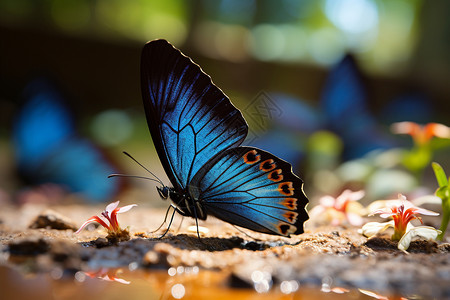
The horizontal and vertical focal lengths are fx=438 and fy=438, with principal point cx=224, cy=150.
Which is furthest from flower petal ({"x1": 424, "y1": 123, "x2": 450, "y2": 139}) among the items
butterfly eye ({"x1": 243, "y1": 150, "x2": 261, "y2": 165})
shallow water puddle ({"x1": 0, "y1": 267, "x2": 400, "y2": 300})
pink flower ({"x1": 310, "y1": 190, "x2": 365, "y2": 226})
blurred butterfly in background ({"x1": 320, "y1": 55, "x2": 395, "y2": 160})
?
blurred butterfly in background ({"x1": 320, "y1": 55, "x2": 395, "y2": 160})

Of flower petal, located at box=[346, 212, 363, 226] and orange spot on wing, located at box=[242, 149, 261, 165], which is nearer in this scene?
orange spot on wing, located at box=[242, 149, 261, 165]

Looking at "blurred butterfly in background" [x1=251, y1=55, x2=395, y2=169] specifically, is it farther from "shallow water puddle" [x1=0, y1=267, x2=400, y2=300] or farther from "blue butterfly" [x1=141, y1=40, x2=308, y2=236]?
"shallow water puddle" [x1=0, y1=267, x2=400, y2=300]

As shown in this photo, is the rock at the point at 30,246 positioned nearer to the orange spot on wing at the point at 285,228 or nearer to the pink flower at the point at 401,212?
the orange spot on wing at the point at 285,228

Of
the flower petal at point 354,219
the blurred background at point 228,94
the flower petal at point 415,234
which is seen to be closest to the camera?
the flower petal at point 415,234

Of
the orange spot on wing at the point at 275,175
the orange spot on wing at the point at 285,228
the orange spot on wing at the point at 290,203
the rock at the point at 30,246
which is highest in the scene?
the orange spot on wing at the point at 275,175

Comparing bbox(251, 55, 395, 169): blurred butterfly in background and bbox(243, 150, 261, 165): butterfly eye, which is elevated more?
bbox(251, 55, 395, 169): blurred butterfly in background

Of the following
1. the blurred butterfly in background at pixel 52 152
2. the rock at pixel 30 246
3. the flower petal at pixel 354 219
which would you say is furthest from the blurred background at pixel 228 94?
the rock at pixel 30 246

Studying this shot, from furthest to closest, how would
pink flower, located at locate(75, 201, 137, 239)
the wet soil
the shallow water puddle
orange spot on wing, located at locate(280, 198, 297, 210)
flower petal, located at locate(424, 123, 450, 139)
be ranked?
flower petal, located at locate(424, 123, 450, 139) < orange spot on wing, located at locate(280, 198, 297, 210) < pink flower, located at locate(75, 201, 137, 239) < the wet soil < the shallow water puddle
